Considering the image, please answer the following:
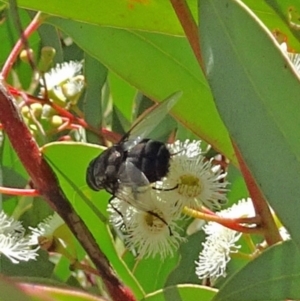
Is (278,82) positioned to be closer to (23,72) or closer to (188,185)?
(188,185)

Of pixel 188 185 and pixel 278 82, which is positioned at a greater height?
pixel 278 82

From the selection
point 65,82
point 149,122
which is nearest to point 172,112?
point 149,122

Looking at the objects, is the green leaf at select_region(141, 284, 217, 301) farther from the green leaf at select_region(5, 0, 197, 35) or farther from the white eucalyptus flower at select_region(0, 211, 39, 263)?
the green leaf at select_region(5, 0, 197, 35)

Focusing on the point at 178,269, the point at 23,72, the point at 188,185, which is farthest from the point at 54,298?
the point at 23,72

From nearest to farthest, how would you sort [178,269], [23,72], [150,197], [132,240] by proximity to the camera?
[150,197], [132,240], [178,269], [23,72]

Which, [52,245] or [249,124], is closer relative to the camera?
[249,124]
